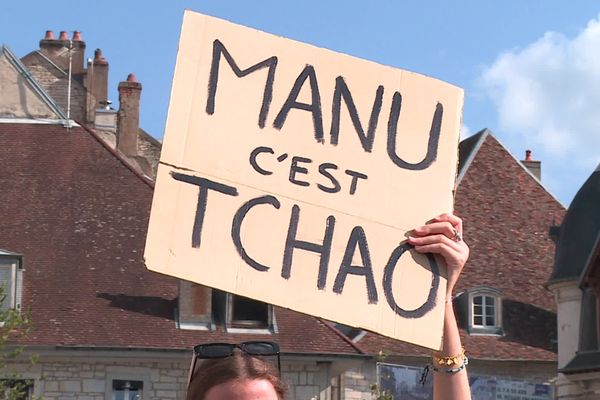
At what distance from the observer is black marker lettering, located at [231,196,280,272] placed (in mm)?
4984

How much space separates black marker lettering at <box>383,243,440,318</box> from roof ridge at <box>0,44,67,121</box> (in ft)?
98.6

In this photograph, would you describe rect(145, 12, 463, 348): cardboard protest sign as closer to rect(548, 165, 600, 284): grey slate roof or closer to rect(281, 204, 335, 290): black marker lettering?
rect(281, 204, 335, 290): black marker lettering

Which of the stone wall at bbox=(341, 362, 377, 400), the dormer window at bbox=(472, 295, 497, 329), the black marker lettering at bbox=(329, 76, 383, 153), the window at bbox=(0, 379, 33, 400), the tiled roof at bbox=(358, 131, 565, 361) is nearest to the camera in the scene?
the black marker lettering at bbox=(329, 76, 383, 153)

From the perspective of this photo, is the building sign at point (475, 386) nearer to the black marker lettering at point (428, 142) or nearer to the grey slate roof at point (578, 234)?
the grey slate roof at point (578, 234)

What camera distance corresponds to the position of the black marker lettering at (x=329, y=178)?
5.20m

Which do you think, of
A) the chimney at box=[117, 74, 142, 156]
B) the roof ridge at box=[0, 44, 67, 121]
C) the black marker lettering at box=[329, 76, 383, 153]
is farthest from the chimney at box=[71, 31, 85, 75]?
the black marker lettering at box=[329, 76, 383, 153]

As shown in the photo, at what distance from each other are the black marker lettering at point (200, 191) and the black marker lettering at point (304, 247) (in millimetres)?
189

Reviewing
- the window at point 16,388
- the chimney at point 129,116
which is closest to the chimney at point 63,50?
the chimney at point 129,116

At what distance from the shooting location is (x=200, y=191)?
5051mm

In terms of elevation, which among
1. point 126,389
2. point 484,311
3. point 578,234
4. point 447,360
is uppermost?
point 578,234

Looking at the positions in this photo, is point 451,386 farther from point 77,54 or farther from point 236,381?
point 77,54

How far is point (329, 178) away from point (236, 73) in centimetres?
41

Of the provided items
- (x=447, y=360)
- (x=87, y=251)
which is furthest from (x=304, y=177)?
(x=87, y=251)

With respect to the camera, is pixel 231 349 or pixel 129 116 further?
pixel 129 116
